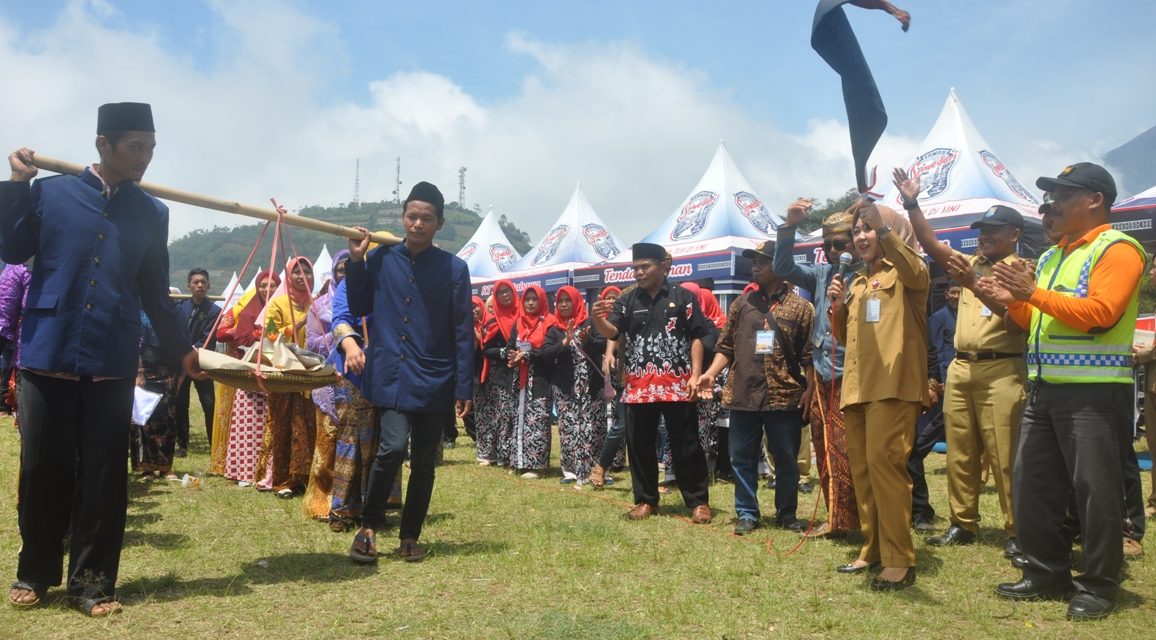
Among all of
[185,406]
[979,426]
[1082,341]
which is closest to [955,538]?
[979,426]

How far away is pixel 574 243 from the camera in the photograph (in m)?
22.7

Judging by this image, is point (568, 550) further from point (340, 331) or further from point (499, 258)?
point (499, 258)

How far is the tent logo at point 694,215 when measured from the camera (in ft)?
59.6

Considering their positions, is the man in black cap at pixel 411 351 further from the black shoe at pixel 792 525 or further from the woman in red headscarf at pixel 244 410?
the woman in red headscarf at pixel 244 410

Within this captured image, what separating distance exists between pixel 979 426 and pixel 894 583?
151 centimetres

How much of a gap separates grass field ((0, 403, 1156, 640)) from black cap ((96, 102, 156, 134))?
2110mm

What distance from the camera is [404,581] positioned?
176 inches

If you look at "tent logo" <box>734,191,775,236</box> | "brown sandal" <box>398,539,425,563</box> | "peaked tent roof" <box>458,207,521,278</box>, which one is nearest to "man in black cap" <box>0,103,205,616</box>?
"brown sandal" <box>398,539,425,563</box>

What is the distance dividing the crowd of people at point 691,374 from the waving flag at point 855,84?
0.29m

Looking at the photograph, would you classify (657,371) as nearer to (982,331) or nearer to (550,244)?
(982,331)

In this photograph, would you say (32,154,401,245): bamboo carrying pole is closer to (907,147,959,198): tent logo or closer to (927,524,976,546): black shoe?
(927,524,976,546): black shoe

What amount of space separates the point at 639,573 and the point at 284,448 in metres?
3.84

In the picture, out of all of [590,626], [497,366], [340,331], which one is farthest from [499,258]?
[590,626]

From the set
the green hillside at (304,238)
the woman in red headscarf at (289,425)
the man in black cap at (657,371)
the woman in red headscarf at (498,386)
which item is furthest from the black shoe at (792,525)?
the green hillside at (304,238)
